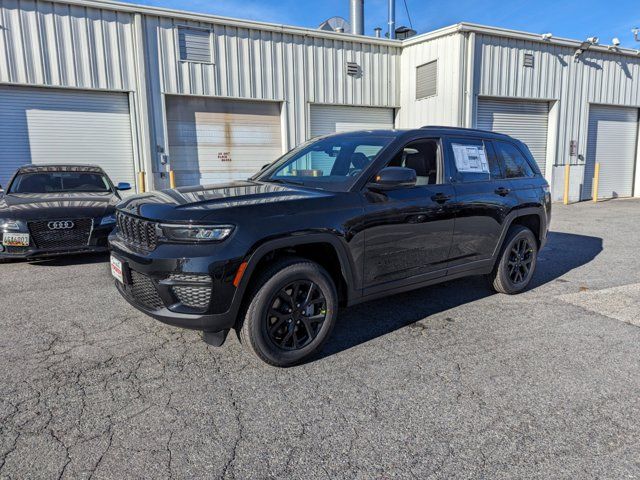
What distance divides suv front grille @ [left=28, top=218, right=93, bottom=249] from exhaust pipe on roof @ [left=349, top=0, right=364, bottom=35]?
14.5 m

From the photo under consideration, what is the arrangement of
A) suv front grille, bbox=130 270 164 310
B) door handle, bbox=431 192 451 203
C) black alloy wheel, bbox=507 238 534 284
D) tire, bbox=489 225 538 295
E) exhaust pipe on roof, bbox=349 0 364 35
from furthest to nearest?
exhaust pipe on roof, bbox=349 0 364 35 → black alloy wheel, bbox=507 238 534 284 → tire, bbox=489 225 538 295 → door handle, bbox=431 192 451 203 → suv front grille, bbox=130 270 164 310

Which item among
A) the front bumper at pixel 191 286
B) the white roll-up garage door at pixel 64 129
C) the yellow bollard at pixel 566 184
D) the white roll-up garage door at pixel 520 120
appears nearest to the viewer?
the front bumper at pixel 191 286

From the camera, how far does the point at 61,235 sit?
5992mm

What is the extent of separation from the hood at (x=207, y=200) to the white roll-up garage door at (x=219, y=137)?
854 cm

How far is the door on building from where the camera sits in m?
16.1

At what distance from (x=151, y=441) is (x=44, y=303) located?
298 cm

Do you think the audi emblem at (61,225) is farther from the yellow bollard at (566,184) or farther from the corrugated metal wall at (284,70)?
the yellow bollard at (566,184)

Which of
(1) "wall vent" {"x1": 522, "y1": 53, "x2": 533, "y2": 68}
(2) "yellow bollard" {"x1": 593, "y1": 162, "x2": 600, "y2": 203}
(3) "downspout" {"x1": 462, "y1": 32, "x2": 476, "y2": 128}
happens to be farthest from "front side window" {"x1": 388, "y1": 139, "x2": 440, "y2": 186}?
(2) "yellow bollard" {"x1": 593, "y1": 162, "x2": 600, "y2": 203}

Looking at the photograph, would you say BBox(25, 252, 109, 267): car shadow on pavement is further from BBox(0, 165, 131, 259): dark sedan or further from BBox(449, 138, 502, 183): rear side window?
BBox(449, 138, 502, 183): rear side window

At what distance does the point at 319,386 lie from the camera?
3.08m

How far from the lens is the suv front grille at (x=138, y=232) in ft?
10.2

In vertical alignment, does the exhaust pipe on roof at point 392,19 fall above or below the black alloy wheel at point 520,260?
above

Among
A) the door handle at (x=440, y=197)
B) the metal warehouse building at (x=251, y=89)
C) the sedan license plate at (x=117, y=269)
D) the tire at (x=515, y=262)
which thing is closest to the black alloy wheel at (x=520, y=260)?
the tire at (x=515, y=262)

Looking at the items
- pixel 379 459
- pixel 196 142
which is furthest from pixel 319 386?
pixel 196 142
